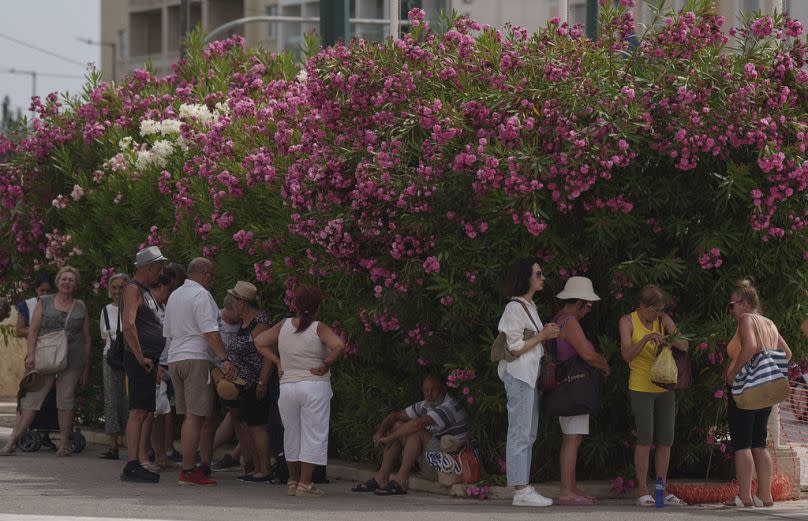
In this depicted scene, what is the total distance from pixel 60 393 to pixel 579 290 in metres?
6.11

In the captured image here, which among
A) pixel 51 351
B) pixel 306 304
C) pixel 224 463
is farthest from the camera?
pixel 51 351

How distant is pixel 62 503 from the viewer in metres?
12.0

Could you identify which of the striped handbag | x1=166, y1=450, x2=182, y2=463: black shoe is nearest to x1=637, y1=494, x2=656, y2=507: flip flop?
the striped handbag

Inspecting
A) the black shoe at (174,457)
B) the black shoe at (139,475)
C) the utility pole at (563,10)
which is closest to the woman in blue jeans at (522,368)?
the black shoe at (139,475)

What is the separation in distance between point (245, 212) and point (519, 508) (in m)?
4.48

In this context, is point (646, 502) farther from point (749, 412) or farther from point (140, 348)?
point (140, 348)

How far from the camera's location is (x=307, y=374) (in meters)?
12.5

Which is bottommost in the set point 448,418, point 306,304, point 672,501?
point 672,501

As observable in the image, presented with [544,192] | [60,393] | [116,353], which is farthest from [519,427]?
[60,393]

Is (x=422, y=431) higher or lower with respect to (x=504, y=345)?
lower

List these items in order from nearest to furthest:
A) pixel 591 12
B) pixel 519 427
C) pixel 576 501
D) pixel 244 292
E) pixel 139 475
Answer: pixel 519 427
pixel 576 501
pixel 139 475
pixel 244 292
pixel 591 12

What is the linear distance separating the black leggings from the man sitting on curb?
6.53ft

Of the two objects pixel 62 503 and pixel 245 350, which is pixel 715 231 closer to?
pixel 245 350

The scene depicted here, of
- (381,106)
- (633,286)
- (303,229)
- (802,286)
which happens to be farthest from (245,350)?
(802,286)
